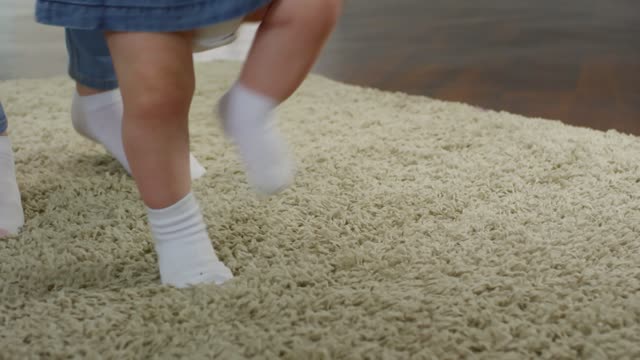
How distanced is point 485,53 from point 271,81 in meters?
1.75

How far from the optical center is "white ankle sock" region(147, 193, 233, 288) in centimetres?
77

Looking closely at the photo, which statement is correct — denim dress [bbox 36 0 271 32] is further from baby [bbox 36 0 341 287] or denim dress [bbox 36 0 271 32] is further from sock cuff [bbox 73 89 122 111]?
sock cuff [bbox 73 89 122 111]

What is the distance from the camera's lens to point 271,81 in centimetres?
68

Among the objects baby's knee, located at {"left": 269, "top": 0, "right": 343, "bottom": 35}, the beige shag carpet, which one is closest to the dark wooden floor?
the beige shag carpet

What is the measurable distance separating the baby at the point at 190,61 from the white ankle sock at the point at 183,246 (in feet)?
0.19

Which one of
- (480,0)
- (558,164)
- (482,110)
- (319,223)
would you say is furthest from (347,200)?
(480,0)

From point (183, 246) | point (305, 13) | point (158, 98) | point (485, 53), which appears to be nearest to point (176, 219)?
point (183, 246)

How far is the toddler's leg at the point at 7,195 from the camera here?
95 centimetres

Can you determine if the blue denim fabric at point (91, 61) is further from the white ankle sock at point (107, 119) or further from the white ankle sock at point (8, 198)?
the white ankle sock at point (8, 198)

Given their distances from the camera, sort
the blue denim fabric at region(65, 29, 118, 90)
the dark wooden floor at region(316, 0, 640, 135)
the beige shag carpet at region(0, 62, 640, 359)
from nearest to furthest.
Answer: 1. the beige shag carpet at region(0, 62, 640, 359)
2. the blue denim fabric at region(65, 29, 118, 90)
3. the dark wooden floor at region(316, 0, 640, 135)

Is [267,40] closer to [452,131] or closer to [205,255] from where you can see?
[205,255]

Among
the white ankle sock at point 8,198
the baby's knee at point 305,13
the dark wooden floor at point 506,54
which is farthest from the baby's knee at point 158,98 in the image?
the dark wooden floor at point 506,54

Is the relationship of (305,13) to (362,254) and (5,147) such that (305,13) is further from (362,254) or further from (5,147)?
(5,147)

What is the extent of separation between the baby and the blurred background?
3.10 feet
